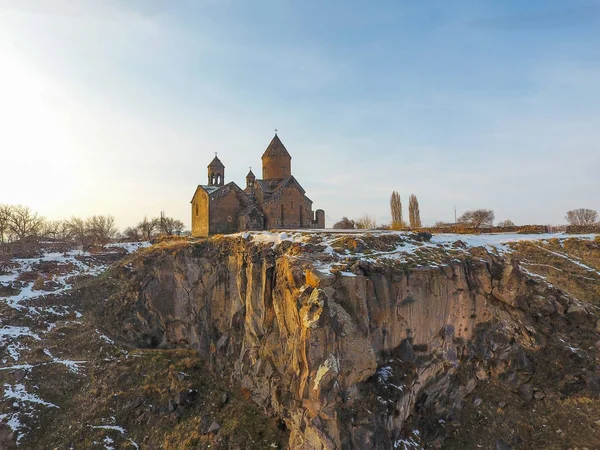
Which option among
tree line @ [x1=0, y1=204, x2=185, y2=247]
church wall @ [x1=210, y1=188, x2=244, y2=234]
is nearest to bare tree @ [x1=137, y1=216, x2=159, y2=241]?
tree line @ [x1=0, y1=204, x2=185, y2=247]

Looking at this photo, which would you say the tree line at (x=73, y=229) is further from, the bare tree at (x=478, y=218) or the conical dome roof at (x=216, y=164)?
the bare tree at (x=478, y=218)

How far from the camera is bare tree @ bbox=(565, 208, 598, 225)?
152 feet

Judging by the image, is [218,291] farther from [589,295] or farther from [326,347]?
[589,295]

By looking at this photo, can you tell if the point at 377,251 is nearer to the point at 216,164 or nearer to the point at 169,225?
the point at 216,164

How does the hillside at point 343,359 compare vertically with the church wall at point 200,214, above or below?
below

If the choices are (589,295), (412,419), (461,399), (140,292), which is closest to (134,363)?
(140,292)

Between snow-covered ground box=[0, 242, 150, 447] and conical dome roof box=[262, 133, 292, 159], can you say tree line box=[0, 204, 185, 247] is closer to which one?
snow-covered ground box=[0, 242, 150, 447]

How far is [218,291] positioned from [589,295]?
73.1 feet

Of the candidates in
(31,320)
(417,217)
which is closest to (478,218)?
(417,217)

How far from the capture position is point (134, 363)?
22047 mm

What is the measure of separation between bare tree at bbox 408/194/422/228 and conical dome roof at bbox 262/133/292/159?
2168 centimetres

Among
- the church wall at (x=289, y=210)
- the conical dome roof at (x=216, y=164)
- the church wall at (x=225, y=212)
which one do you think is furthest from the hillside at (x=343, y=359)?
the conical dome roof at (x=216, y=164)

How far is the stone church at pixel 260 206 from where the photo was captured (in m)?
31.8

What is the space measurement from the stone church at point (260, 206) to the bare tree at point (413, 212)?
1954 centimetres
